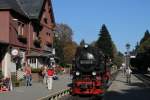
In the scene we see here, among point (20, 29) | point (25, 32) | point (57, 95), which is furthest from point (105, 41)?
point (57, 95)

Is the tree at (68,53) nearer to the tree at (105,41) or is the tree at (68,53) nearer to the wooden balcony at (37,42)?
the tree at (105,41)

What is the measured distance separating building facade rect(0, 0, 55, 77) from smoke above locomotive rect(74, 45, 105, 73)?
436 cm

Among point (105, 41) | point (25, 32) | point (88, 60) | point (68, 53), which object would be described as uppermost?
A: point (105, 41)

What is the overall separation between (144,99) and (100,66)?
15.5 ft

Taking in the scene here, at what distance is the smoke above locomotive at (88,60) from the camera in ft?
84.7

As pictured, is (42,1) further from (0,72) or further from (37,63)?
(0,72)

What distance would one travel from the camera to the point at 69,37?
117 meters

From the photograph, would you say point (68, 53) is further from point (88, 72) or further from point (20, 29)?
point (88, 72)

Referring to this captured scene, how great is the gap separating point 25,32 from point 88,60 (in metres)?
15.4

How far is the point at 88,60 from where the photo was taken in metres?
26.0

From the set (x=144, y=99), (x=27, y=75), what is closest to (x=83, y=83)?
(x=144, y=99)

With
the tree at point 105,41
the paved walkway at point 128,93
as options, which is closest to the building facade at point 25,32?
the paved walkway at point 128,93

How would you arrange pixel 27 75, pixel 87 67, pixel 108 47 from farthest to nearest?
pixel 108 47
pixel 27 75
pixel 87 67

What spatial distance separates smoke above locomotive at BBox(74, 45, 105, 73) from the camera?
25.8 meters
